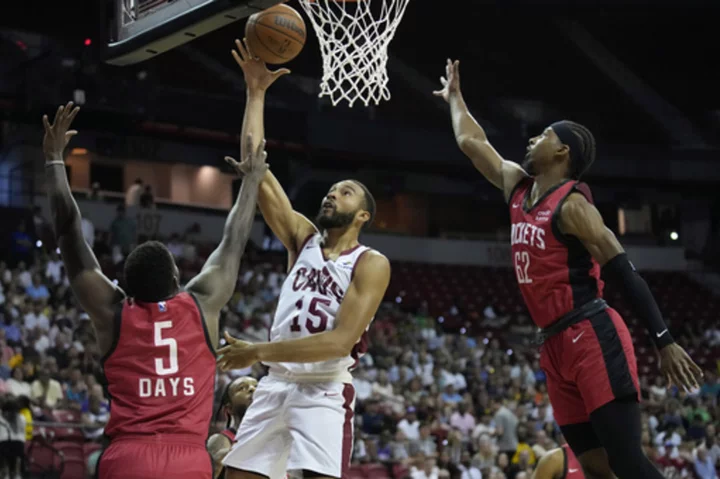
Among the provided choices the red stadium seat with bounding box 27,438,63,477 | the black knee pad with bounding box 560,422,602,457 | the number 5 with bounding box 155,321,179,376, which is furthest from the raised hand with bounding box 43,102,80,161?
the red stadium seat with bounding box 27,438,63,477

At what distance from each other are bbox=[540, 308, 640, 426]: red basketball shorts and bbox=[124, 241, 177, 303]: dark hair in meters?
1.75

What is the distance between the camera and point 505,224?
26250 millimetres

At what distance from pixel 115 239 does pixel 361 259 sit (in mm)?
12330

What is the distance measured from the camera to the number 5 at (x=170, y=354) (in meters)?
3.70

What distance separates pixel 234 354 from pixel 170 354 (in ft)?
1.69

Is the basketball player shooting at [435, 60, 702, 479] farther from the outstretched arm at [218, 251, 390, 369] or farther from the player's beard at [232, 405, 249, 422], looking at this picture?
the player's beard at [232, 405, 249, 422]

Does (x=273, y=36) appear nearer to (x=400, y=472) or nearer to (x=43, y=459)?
(x=43, y=459)

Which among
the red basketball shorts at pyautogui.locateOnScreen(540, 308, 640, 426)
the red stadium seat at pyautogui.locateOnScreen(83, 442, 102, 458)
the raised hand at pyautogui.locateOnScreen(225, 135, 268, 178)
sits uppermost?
A: the raised hand at pyautogui.locateOnScreen(225, 135, 268, 178)

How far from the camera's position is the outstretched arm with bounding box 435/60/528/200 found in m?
5.00

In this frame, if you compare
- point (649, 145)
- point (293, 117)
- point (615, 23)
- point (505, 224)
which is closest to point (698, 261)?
point (649, 145)

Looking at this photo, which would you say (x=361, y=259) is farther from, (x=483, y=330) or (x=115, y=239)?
(x=483, y=330)

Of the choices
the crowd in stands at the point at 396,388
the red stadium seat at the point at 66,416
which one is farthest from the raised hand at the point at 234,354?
the red stadium seat at the point at 66,416

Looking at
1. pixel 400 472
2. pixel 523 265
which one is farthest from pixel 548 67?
pixel 523 265

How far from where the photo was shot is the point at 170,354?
3.71 m
